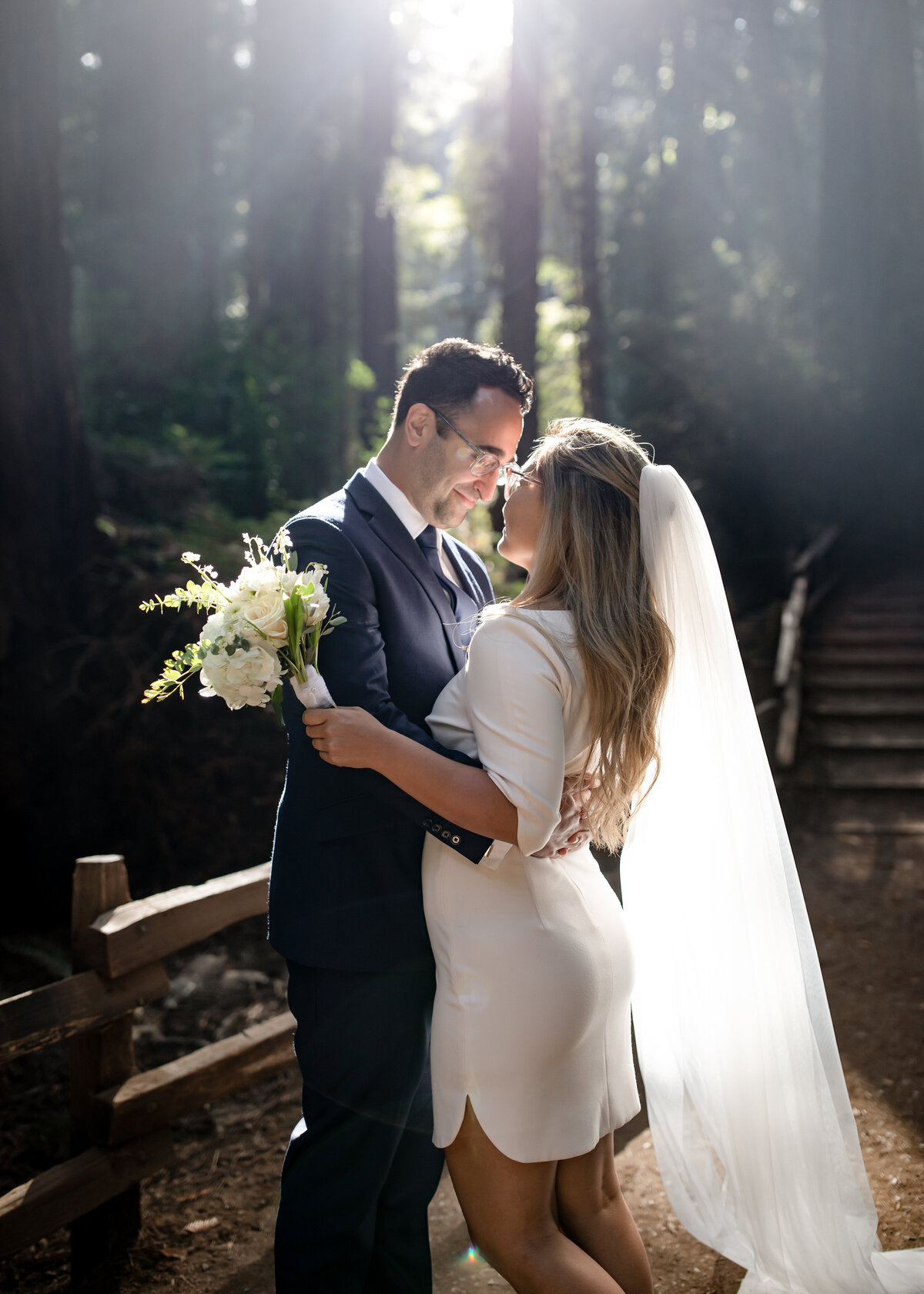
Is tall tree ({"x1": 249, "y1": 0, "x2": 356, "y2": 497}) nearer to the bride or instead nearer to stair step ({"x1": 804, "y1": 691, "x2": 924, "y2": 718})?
stair step ({"x1": 804, "y1": 691, "x2": 924, "y2": 718})

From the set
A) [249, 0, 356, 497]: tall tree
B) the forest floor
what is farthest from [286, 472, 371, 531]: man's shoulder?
[249, 0, 356, 497]: tall tree

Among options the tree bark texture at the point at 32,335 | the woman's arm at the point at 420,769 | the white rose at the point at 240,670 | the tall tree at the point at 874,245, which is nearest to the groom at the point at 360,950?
the woman's arm at the point at 420,769

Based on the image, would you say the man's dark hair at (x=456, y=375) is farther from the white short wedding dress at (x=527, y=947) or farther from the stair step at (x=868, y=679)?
the stair step at (x=868, y=679)

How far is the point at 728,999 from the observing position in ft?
8.90

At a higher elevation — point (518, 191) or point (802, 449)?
point (518, 191)

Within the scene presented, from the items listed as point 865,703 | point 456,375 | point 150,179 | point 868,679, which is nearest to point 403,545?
point 456,375

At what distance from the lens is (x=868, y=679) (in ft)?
36.3

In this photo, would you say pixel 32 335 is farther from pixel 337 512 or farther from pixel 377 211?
pixel 377 211

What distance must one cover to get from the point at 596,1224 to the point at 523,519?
1887 millimetres

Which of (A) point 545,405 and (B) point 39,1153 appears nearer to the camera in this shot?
(B) point 39,1153

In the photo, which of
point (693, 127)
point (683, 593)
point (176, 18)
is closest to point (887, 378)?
point (693, 127)

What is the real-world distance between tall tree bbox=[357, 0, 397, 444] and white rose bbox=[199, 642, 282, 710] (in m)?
11.7

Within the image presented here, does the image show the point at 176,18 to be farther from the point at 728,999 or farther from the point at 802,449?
the point at 728,999

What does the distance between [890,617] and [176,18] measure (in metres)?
15.9
